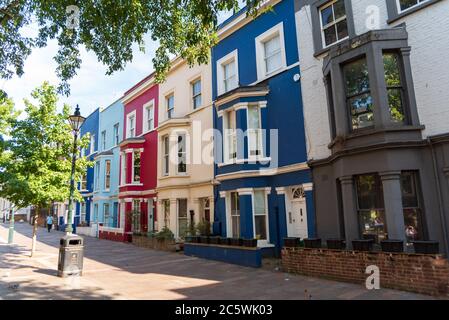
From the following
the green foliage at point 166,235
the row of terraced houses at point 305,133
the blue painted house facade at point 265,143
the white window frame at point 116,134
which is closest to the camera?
the row of terraced houses at point 305,133

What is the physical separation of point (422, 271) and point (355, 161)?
3656 mm

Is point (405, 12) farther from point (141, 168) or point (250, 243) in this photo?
point (141, 168)

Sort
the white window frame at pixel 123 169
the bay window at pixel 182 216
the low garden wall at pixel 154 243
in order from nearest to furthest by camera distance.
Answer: the low garden wall at pixel 154 243 < the bay window at pixel 182 216 < the white window frame at pixel 123 169

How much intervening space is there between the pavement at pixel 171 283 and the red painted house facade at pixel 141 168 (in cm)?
916

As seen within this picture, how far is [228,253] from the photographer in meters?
13.3

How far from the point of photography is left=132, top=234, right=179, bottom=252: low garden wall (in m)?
17.6

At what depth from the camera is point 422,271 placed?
780 cm

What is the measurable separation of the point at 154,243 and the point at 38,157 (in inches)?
288

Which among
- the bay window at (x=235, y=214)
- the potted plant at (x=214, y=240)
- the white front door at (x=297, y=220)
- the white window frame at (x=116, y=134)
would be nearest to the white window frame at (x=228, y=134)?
the bay window at (x=235, y=214)

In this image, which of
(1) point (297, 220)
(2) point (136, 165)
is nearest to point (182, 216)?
(2) point (136, 165)

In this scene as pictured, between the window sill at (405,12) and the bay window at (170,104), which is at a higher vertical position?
the bay window at (170,104)

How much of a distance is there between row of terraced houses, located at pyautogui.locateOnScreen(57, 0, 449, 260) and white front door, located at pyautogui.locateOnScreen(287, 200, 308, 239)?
0.06 m

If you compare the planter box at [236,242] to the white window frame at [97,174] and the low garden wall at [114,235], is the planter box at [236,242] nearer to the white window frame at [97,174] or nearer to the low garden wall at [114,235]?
the low garden wall at [114,235]

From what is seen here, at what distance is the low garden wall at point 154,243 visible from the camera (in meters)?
17.6
